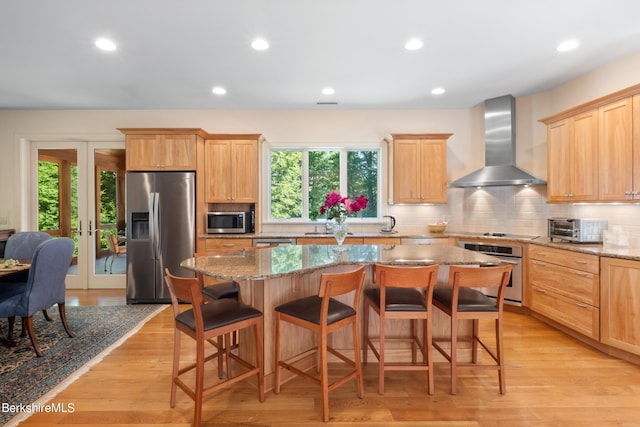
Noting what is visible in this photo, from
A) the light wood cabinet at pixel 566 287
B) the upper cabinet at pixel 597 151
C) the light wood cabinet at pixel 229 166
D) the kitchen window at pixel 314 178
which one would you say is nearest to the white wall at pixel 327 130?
the kitchen window at pixel 314 178

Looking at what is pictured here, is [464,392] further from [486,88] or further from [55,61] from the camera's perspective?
[55,61]

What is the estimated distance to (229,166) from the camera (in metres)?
4.53

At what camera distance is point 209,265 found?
2.15 meters

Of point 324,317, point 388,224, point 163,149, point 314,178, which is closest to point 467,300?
point 324,317

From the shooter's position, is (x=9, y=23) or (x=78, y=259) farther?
(x=78, y=259)

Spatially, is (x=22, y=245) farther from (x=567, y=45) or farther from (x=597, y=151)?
(x=597, y=151)

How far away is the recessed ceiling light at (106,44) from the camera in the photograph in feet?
9.49

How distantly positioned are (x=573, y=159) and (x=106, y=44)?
497 centimetres

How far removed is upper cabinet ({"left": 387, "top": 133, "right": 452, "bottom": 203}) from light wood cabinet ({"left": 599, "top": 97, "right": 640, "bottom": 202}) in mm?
1738

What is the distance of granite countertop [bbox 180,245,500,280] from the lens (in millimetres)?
1965

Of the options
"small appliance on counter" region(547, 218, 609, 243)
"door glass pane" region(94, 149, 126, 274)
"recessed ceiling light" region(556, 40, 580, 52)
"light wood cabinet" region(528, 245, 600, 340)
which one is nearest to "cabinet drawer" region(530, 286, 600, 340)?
"light wood cabinet" region(528, 245, 600, 340)

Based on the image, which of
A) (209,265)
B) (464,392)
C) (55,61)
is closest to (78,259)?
(55,61)

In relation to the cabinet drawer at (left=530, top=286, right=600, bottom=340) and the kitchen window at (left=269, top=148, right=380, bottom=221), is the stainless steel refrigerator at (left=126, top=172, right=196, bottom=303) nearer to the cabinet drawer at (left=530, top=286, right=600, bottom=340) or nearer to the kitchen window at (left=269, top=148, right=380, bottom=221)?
the kitchen window at (left=269, top=148, right=380, bottom=221)

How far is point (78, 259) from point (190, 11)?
4324 millimetres
